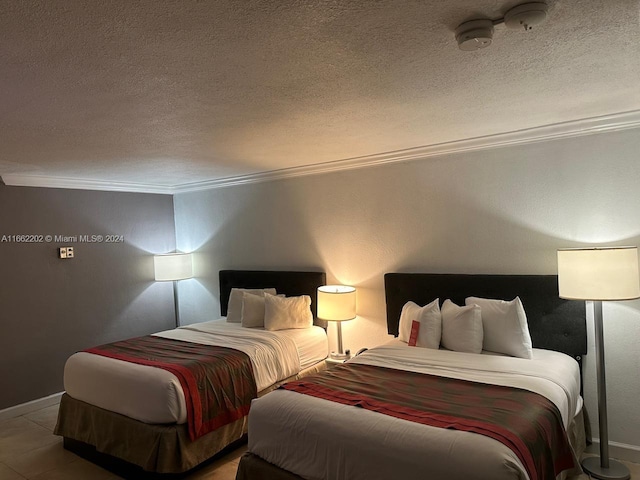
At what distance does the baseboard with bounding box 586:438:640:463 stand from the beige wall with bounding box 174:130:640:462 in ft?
0.10

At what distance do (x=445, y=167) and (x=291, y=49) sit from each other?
2.40 m

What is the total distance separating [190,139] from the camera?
3104mm

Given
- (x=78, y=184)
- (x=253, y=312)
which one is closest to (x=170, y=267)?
(x=78, y=184)

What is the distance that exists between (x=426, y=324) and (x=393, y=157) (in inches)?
59.1

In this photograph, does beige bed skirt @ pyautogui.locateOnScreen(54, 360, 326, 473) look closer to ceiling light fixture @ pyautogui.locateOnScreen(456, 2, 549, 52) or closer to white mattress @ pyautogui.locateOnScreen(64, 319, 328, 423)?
white mattress @ pyautogui.locateOnScreen(64, 319, 328, 423)

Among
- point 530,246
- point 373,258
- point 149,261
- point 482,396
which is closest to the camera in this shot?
point 482,396

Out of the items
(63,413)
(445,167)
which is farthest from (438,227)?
(63,413)

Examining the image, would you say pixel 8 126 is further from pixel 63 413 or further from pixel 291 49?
pixel 63 413

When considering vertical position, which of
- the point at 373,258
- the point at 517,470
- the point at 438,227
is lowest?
the point at 517,470

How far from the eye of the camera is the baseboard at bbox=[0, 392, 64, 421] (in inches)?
167

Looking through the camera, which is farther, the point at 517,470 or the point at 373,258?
the point at 373,258

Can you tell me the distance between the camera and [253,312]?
4.49m

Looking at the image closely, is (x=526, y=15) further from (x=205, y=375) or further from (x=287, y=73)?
(x=205, y=375)

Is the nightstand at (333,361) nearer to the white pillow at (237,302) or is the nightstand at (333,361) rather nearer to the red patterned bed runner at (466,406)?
the white pillow at (237,302)
